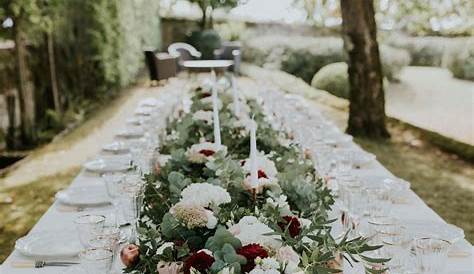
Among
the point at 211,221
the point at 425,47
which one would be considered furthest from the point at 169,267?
the point at 425,47

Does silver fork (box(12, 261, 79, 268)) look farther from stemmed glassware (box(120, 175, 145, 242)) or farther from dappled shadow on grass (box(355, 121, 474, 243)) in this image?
dappled shadow on grass (box(355, 121, 474, 243))

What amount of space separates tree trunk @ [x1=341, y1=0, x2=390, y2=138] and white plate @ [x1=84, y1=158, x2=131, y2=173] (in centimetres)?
415

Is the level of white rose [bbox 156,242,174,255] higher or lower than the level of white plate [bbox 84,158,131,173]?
higher

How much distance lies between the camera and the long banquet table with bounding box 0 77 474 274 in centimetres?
186

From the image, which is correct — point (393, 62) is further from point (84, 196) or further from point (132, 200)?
point (132, 200)

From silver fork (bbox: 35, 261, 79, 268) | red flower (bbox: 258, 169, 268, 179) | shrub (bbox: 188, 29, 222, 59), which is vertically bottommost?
silver fork (bbox: 35, 261, 79, 268)

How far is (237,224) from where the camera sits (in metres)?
1.58

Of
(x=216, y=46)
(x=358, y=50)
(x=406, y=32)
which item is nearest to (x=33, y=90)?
→ (x=358, y=50)

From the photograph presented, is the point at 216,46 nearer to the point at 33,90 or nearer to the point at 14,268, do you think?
the point at 33,90

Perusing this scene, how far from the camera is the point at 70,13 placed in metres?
9.20

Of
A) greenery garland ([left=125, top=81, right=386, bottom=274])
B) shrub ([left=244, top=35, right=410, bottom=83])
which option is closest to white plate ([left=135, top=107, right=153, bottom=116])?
greenery garland ([left=125, top=81, right=386, bottom=274])

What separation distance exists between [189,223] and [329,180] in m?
1.22

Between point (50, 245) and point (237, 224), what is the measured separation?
0.74 metres

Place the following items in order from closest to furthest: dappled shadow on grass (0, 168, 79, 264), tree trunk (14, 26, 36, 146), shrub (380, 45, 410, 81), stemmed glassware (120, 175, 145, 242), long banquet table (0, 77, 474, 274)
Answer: long banquet table (0, 77, 474, 274)
stemmed glassware (120, 175, 145, 242)
dappled shadow on grass (0, 168, 79, 264)
tree trunk (14, 26, 36, 146)
shrub (380, 45, 410, 81)
